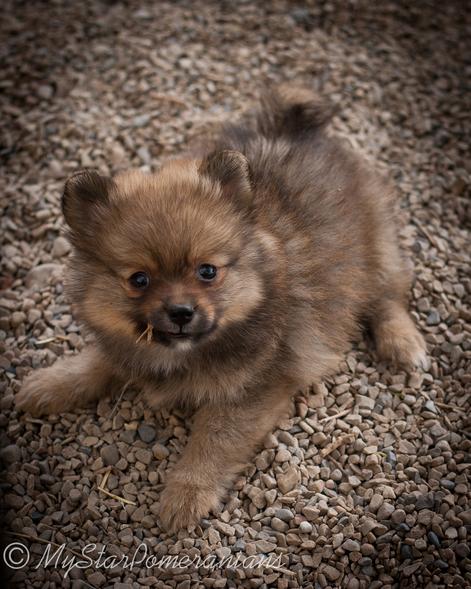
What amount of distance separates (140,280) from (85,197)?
426 millimetres

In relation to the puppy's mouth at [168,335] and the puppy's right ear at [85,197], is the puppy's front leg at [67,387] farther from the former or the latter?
the puppy's right ear at [85,197]

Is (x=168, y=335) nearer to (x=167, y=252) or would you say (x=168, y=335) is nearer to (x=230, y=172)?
(x=167, y=252)

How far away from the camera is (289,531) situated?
2.84m

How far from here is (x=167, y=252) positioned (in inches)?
98.3

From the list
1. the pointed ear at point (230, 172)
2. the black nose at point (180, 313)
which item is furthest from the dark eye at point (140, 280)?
the pointed ear at point (230, 172)

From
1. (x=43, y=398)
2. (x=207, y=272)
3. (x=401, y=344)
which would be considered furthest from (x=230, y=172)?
(x=43, y=398)

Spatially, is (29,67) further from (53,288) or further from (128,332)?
(128,332)

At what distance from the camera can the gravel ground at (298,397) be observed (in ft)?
9.24

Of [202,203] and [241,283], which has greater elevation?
[202,203]

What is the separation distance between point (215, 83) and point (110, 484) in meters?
2.81

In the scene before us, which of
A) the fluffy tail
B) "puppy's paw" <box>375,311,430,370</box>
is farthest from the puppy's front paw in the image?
the fluffy tail

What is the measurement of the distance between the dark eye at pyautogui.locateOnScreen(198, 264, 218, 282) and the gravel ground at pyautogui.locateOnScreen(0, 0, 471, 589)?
2.97ft

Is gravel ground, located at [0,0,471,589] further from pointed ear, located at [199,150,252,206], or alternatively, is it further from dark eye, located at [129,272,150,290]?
pointed ear, located at [199,150,252,206]

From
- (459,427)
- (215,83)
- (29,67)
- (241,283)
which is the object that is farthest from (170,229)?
(29,67)
